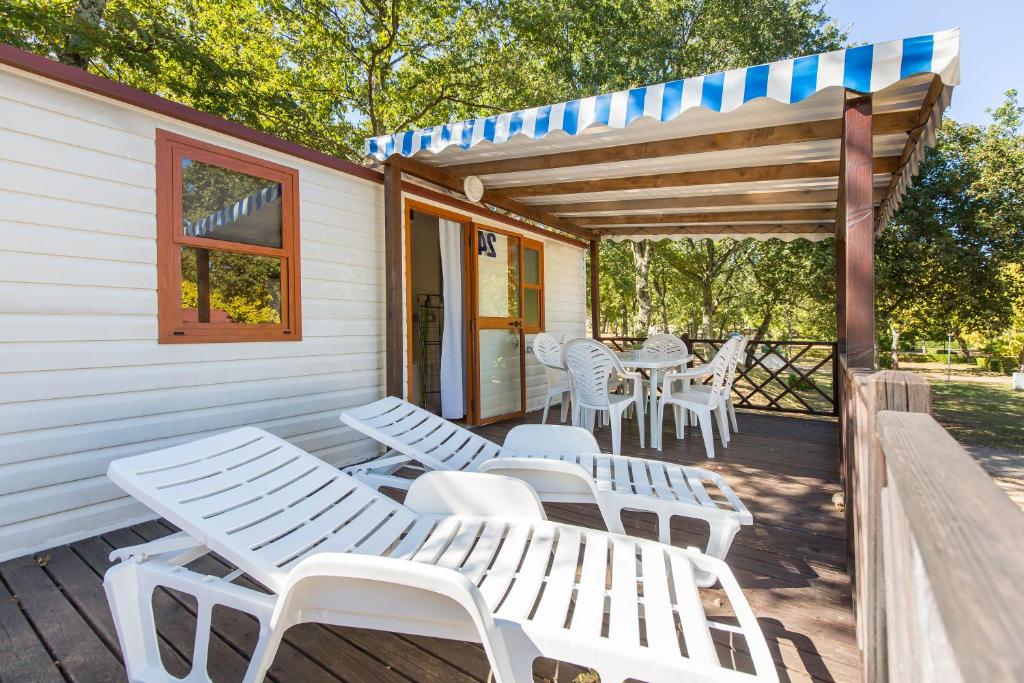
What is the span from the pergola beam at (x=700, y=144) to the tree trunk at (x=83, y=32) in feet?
17.1

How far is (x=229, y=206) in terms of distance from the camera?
10.3ft

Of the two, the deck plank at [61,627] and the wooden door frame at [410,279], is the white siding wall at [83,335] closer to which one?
the deck plank at [61,627]

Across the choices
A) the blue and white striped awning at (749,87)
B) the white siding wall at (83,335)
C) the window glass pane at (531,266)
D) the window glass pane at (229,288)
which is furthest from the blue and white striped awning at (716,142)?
the white siding wall at (83,335)

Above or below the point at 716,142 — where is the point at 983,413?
below

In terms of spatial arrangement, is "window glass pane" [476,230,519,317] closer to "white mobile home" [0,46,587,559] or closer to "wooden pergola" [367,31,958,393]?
"wooden pergola" [367,31,958,393]

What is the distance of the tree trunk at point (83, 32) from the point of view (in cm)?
600

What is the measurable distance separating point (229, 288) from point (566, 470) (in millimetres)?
2381

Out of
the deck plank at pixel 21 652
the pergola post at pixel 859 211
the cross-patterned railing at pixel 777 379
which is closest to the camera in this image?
the deck plank at pixel 21 652

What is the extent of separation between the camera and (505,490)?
6.32ft

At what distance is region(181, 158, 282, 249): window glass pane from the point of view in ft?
9.78

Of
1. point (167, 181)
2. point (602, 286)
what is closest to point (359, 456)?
point (167, 181)

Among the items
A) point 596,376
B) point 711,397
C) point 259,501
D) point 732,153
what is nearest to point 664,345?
point 711,397

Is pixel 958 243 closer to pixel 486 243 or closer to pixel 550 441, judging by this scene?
pixel 486 243

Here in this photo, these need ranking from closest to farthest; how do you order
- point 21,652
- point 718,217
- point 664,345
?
point 21,652 < point 718,217 < point 664,345
